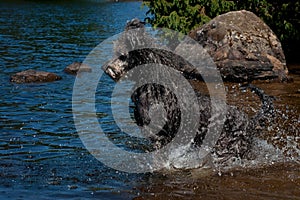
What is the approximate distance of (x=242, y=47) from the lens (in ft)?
63.2

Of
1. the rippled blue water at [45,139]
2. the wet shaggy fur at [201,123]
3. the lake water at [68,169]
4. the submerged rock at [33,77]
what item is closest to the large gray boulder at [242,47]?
the lake water at [68,169]

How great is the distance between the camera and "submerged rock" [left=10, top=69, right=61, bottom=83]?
19859mm

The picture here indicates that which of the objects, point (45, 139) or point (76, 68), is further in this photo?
point (76, 68)

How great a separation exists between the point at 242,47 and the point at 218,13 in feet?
10.1

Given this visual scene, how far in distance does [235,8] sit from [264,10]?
109cm

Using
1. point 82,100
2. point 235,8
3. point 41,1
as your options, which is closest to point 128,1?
point 41,1

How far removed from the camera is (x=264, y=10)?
Result: 2183 cm

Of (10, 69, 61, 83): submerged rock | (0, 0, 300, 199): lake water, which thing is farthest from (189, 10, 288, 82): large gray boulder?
(10, 69, 61, 83): submerged rock

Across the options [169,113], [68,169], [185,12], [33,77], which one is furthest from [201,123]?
[185,12]

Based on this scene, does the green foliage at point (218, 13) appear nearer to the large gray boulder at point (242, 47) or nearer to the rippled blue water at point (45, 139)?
the large gray boulder at point (242, 47)

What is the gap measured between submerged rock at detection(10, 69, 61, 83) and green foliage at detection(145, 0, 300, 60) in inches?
175

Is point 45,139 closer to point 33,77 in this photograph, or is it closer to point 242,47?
point 33,77

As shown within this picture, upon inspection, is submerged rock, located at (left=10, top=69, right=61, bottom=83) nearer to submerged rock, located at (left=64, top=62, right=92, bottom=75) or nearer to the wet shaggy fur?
submerged rock, located at (left=64, top=62, right=92, bottom=75)

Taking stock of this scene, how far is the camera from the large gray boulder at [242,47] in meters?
18.8
